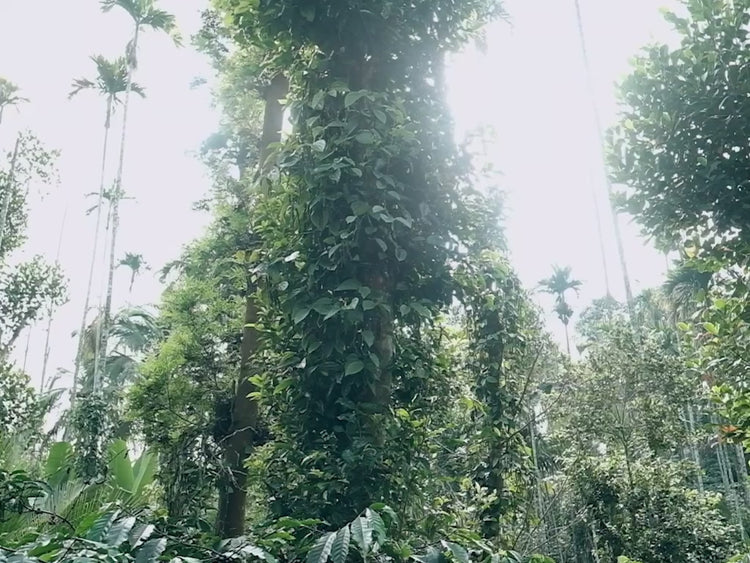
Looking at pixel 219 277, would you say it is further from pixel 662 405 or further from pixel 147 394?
pixel 662 405

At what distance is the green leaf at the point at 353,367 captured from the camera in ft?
7.82

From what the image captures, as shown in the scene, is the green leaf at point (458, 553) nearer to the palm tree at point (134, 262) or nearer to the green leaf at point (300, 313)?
the green leaf at point (300, 313)

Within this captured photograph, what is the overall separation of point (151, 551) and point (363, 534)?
39 cm

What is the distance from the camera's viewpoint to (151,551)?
1.20 meters

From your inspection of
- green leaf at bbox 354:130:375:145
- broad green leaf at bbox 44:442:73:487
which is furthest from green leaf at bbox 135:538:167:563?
broad green leaf at bbox 44:442:73:487

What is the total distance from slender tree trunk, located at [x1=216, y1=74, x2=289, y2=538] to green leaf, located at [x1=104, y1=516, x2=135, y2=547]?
2.37 meters

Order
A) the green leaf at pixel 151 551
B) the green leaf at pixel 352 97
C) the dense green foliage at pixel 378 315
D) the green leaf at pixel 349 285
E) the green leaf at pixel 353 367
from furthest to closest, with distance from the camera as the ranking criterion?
1. the green leaf at pixel 352 97
2. the green leaf at pixel 349 285
3. the green leaf at pixel 353 367
4. the dense green foliage at pixel 378 315
5. the green leaf at pixel 151 551

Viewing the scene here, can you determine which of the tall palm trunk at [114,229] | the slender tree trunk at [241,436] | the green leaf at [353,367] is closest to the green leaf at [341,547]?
the green leaf at [353,367]

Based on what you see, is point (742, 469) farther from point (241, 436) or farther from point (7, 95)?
point (7, 95)

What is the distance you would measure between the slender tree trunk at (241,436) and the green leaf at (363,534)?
2422mm

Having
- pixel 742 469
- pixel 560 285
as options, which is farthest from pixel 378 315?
pixel 560 285

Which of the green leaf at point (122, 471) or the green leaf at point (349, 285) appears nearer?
the green leaf at point (349, 285)

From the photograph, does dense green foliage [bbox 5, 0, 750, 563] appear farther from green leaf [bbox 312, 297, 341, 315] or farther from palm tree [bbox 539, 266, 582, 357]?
palm tree [bbox 539, 266, 582, 357]

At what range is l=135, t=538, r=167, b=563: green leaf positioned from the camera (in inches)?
46.5
